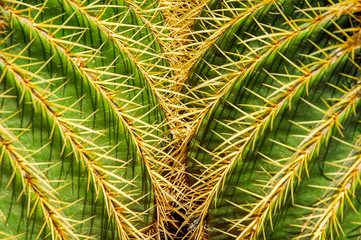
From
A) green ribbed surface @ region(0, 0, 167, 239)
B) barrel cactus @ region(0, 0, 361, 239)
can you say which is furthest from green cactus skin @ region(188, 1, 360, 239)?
green ribbed surface @ region(0, 0, 167, 239)

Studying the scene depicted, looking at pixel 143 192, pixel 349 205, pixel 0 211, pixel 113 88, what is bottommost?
pixel 349 205

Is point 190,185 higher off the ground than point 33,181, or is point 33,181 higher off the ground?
point 33,181

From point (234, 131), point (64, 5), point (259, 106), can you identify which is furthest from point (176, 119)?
point (64, 5)

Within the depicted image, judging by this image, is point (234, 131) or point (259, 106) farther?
point (234, 131)

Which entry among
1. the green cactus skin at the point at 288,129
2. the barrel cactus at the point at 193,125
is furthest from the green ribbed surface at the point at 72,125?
the green cactus skin at the point at 288,129

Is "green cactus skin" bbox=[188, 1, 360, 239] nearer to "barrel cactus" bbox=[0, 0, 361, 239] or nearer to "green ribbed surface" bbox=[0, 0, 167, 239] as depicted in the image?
"barrel cactus" bbox=[0, 0, 361, 239]

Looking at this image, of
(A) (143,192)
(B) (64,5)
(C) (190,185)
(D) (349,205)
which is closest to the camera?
(D) (349,205)

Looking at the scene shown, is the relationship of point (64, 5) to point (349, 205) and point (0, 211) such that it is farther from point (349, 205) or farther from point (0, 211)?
point (349, 205)

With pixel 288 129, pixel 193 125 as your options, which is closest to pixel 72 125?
pixel 193 125

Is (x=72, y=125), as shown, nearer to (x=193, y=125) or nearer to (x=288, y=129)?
(x=193, y=125)
